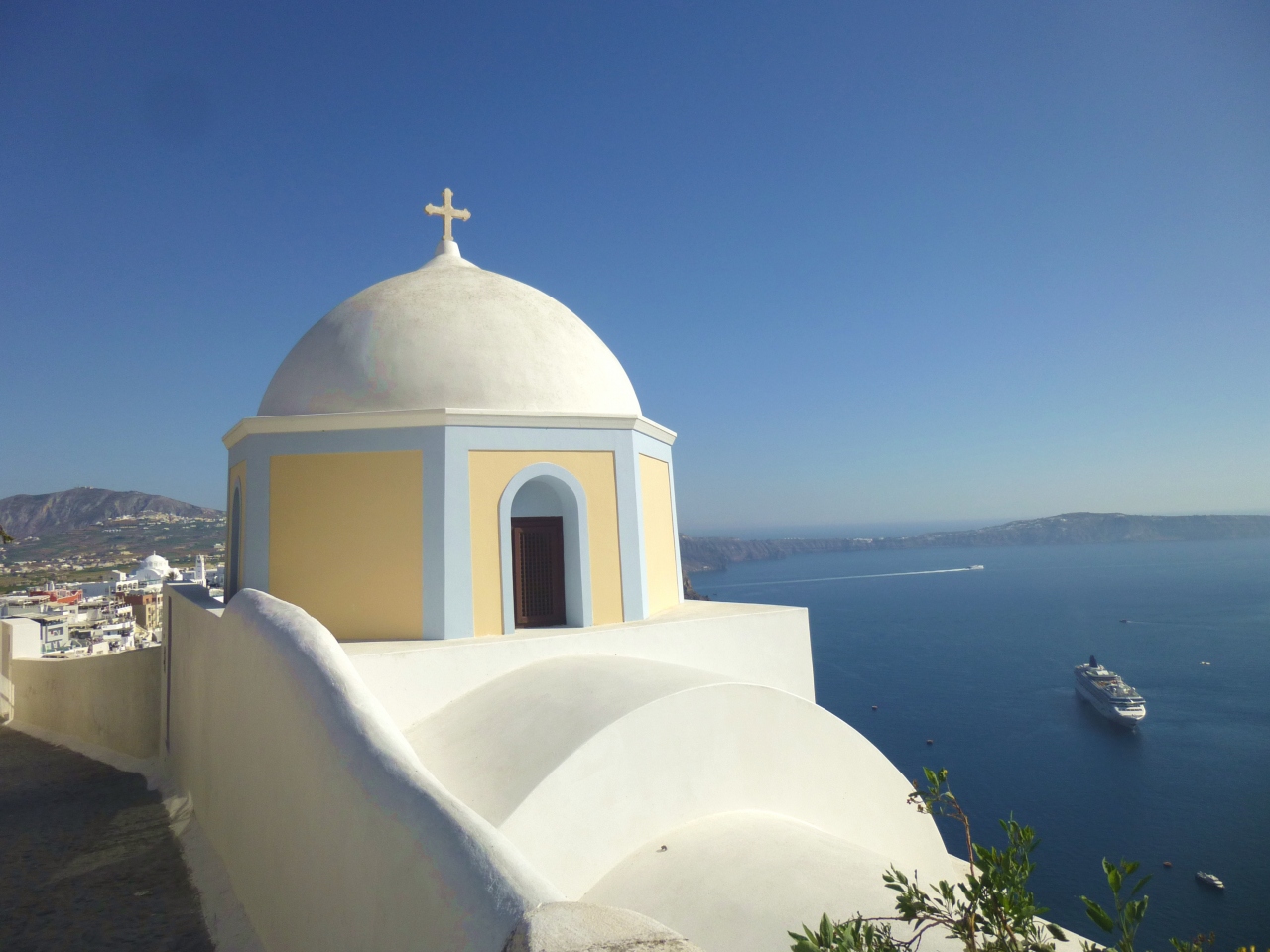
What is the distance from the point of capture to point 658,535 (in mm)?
7430

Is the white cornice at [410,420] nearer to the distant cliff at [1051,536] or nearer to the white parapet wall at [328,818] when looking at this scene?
the white parapet wall at [328,818]

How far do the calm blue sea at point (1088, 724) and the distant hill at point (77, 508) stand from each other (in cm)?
10156

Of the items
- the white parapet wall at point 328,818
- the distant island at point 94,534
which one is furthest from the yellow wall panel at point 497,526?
the distant island at point 94,534

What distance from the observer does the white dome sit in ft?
21.4

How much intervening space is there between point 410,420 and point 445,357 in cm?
77

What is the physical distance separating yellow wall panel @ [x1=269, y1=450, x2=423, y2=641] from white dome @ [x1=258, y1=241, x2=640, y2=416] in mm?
628

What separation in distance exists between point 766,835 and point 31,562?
103631 millimetres

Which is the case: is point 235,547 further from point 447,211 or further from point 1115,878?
point 1115,878

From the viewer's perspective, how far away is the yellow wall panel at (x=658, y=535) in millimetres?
7113

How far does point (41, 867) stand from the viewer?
18.1 ft

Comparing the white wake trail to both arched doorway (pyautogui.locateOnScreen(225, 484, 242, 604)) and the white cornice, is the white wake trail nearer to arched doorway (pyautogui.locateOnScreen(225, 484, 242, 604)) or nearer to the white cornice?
arched doorway (pyautogui.locateOnScreen(225, 484, 242, 604))

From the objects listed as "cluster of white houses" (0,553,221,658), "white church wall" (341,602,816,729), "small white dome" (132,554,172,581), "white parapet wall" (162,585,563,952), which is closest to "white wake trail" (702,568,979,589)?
"small white dome" (132,554,172,581)

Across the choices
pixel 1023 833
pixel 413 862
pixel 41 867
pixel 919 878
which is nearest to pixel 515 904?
pixel 413 862

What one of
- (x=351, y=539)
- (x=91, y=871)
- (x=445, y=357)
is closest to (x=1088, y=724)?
(x=445, y=357)
